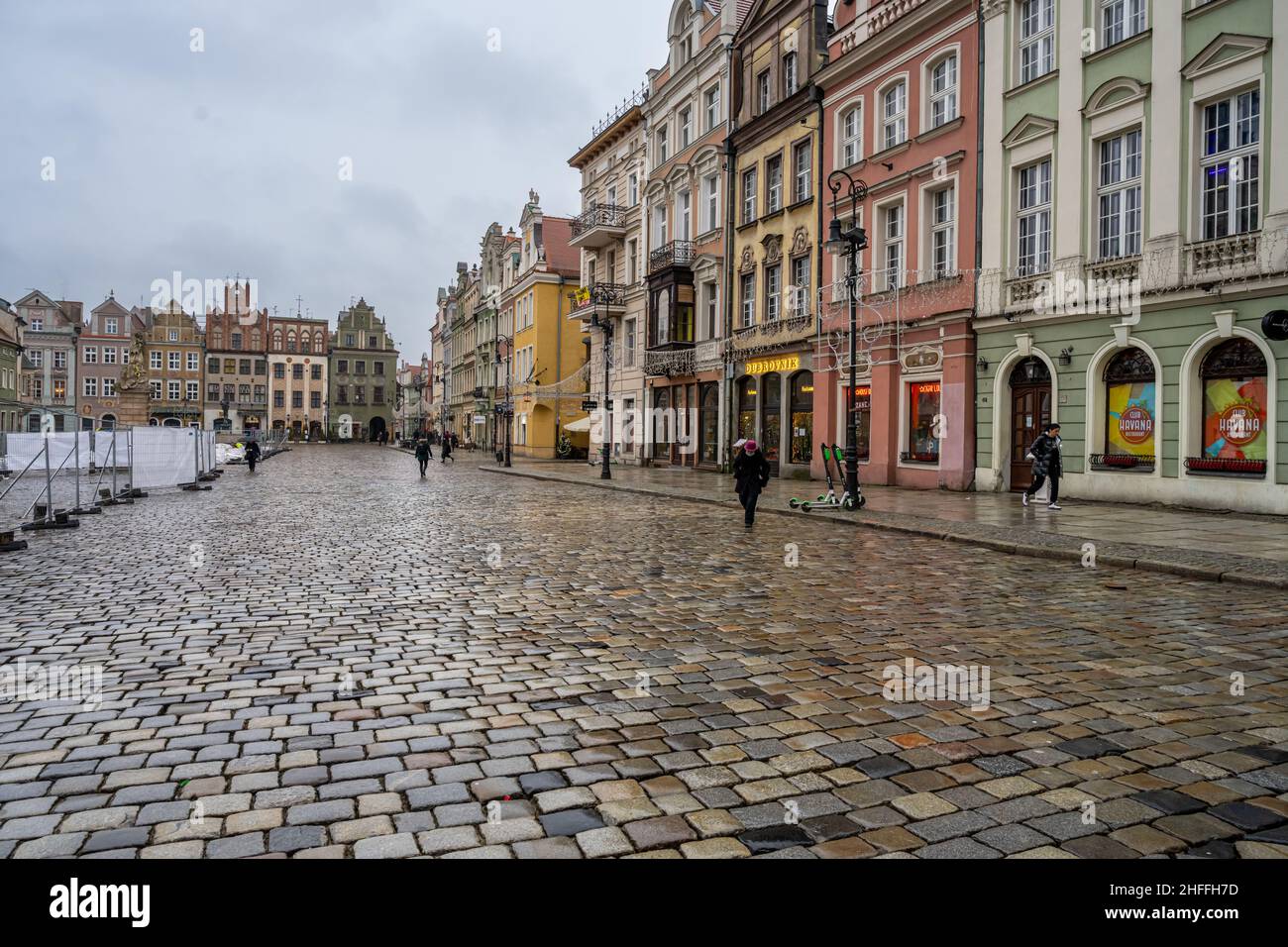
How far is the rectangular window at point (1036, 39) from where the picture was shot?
68.1 feet

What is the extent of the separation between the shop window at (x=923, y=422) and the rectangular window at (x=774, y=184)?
31.9ft

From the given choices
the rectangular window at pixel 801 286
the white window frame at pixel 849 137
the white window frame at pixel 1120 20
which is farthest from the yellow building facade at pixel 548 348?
the white window frame at pixel 1120 20

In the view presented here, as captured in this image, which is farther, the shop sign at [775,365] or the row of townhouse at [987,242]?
the shop sign at [775,365]

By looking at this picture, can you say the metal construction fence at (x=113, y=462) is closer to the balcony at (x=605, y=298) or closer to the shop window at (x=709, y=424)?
the shop window at (x=709, y=424)

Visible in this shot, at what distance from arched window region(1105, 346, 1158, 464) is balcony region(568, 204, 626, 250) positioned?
2973 cm

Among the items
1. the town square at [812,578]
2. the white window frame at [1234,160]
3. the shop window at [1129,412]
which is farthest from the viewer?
the shop window at [1129,412]

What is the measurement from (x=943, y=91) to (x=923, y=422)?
29.1 feet

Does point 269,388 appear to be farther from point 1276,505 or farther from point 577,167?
point 1276,505

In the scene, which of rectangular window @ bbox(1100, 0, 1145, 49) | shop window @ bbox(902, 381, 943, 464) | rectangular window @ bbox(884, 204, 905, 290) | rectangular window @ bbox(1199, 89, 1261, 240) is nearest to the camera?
rectangular window @ bbox(1199, 89, 1261, 240)

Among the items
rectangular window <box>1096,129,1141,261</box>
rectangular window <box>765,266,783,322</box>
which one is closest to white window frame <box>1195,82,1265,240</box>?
rectangular window <box>1096,129,1141,261</box>

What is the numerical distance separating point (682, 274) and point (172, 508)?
23823mm

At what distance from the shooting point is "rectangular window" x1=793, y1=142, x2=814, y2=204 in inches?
1173

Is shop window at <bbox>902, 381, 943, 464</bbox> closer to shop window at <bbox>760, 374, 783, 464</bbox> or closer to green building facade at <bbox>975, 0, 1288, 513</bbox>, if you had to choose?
green building facade at <bbox>975, 0, 1288, 513</bbox>
